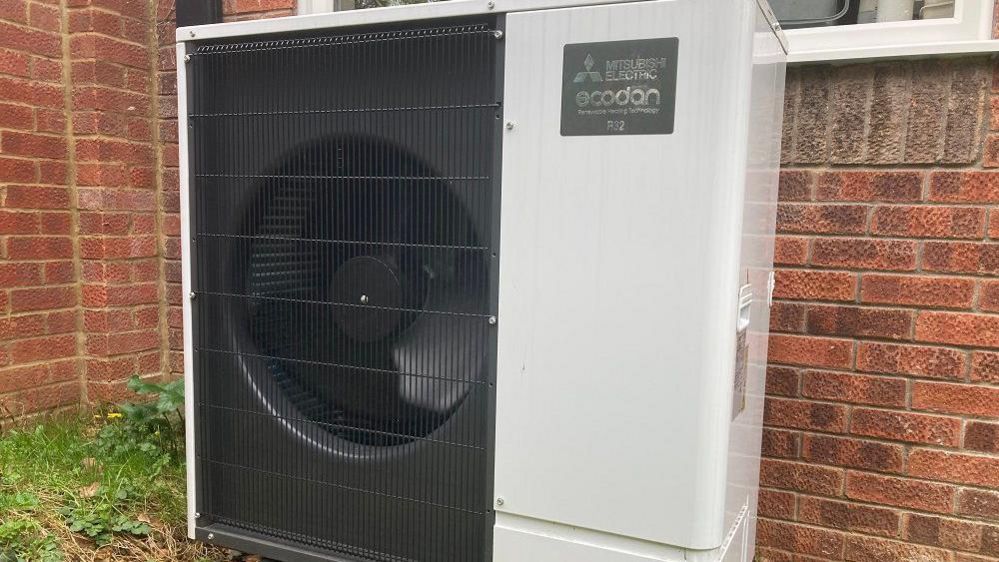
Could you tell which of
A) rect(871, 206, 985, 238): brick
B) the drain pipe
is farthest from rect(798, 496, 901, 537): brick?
the drain pipe

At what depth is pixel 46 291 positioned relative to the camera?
8.32 ft

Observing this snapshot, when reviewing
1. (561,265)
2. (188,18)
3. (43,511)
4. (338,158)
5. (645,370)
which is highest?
(188,18)

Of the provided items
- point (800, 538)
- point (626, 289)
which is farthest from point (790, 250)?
point (626, 289)

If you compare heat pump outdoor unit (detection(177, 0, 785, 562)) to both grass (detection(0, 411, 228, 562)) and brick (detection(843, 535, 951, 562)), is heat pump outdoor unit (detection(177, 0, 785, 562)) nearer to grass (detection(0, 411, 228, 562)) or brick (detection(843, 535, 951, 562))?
grass (detection(0, 411, 228, 562))

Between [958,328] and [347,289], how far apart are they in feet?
4.79

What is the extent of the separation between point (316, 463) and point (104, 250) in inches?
60.2

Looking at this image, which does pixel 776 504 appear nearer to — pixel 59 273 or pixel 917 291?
pixel 917 291

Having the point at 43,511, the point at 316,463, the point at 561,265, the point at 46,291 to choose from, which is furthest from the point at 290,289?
the point at 46,291

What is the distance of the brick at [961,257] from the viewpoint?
175cm

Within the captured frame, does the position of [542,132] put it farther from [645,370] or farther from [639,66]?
[645,370]

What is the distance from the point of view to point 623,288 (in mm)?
1229

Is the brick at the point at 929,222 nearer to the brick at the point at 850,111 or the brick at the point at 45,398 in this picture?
the brick at the point at 850,111

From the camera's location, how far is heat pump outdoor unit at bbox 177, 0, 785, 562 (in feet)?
3.92

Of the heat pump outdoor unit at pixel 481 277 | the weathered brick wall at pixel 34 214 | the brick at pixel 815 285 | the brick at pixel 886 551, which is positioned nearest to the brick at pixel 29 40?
the weathered brick wall at pixel 34 214
